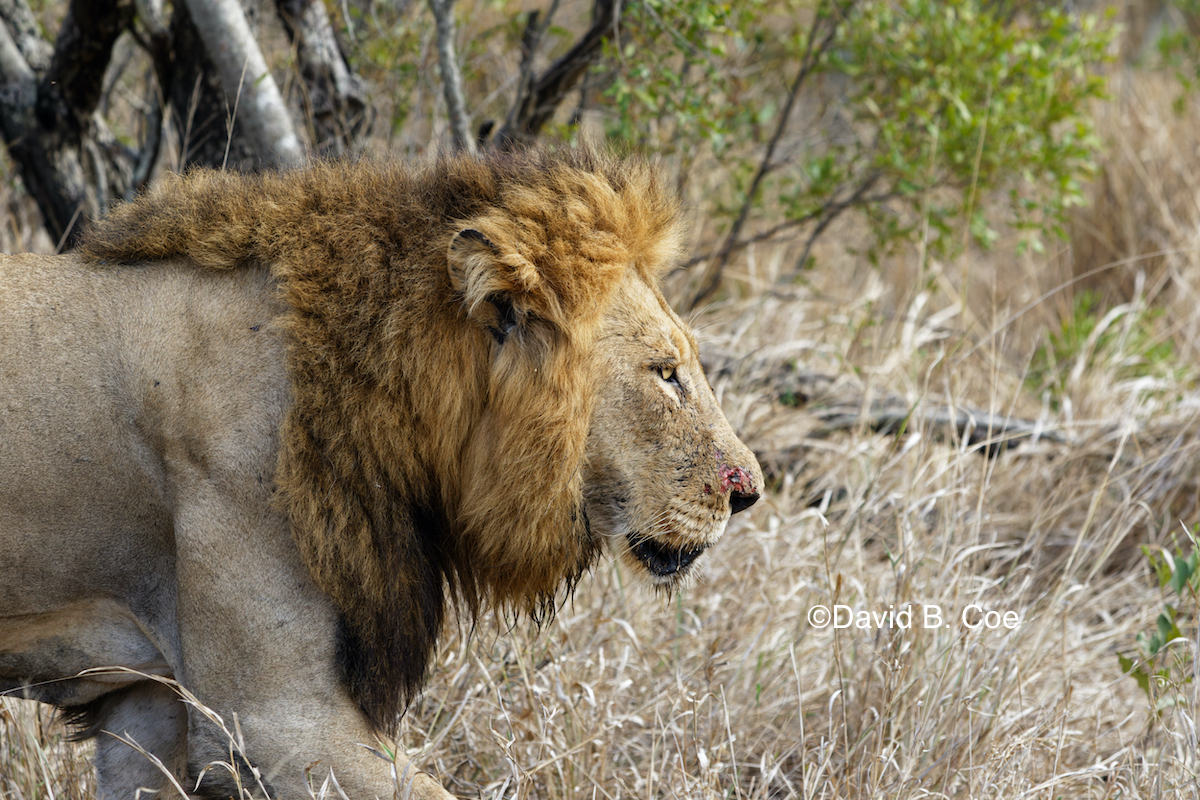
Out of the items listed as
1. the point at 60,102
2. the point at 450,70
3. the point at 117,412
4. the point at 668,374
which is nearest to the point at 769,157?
the point at 450,70

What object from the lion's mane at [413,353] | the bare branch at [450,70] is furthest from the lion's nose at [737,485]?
the bare branch at [450,70]

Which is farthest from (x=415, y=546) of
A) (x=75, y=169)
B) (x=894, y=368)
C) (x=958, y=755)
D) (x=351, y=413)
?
(x=894, y=368)

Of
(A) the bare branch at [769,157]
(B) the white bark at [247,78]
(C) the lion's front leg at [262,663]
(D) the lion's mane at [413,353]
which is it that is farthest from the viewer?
(A) the bare branch at [769,157]

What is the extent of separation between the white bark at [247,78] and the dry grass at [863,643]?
194cm

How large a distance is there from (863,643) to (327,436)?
2045 mm

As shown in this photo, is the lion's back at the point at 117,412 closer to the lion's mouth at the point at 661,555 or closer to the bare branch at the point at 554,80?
the lion's mouth at the point at 661,555

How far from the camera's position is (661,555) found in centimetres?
261

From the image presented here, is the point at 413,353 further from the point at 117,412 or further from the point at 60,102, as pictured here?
the point at 60,102

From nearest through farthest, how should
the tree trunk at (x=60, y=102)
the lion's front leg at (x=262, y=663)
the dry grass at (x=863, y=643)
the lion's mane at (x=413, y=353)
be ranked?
1. the lion's front leg at (x=262, y=663)
2. the lion's mane at (x=413, y=353)
3. the dry grass at (x=863, y=643)
4. the tree trunk at (x=60, y=102)

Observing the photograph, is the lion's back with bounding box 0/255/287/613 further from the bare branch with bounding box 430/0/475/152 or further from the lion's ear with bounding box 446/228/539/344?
the bare branch with bounding box 430/0/475/152

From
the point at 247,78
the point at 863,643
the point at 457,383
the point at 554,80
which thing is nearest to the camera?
the point at 457,383

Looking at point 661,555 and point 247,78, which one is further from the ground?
point 247,78

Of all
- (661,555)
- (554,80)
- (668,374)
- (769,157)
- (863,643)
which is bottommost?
(863,643)

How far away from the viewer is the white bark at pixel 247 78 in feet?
12.1
